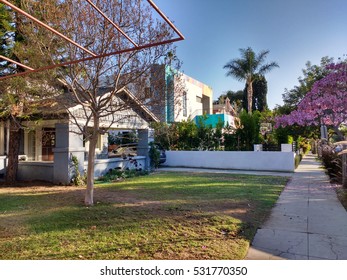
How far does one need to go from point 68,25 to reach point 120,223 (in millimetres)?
4954

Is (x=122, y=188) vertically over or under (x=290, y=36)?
under

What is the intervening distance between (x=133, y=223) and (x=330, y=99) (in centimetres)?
823

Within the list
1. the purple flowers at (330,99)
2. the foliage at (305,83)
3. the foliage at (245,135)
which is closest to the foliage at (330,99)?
the purple flowers at (330,99)

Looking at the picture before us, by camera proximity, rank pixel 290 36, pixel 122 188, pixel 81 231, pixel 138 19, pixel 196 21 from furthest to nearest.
A: pixel 290 36 → pixel 122 188 → pixel 196 21 → pixel 138 19 → pixel 81 231

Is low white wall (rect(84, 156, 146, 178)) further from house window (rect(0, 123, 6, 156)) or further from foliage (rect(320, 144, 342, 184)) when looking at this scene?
foliage (rect(320, 144, 342, 184))

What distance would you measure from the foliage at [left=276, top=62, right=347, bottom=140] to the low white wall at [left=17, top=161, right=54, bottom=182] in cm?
1115

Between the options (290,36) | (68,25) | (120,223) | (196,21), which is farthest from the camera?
(290,36)

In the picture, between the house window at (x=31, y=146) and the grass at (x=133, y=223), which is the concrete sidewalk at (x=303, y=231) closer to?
the grass at (x=133, y=223)

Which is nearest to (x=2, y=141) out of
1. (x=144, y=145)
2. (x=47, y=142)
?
(x=47, y=142)

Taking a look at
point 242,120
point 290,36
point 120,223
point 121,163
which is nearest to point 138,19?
point 120,223

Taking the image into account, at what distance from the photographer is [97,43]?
7.11m

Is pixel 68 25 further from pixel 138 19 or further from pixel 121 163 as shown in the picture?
pixel 121 163

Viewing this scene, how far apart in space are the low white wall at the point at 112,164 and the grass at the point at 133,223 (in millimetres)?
3674

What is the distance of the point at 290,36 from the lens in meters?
12.1
